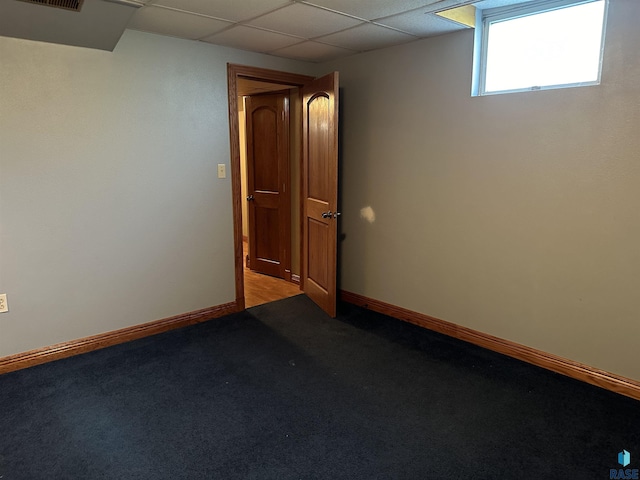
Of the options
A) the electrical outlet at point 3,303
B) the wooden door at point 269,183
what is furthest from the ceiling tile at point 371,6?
the electrical outlet at point 3,303

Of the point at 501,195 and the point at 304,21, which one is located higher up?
the point at 304,21

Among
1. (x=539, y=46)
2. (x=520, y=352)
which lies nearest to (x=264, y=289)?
(x=520, y=352)

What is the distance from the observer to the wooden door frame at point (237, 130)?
349 cm

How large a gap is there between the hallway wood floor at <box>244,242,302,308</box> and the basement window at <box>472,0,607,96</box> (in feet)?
8.52

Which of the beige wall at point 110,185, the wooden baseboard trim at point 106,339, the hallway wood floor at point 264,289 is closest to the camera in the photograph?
Answer: the beige wall at point 110,185

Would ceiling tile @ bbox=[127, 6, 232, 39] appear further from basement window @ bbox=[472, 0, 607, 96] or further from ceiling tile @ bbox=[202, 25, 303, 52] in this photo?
basement window @ bbox=[472, 0, 607, 96]

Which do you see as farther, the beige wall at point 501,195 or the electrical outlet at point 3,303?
the electrical outlet at point 3,303

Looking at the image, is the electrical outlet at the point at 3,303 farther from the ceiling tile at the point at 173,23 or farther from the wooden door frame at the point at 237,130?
the ceiling tile at the point at 173,23

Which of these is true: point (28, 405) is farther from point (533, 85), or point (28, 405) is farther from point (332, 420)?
point (533, 85)

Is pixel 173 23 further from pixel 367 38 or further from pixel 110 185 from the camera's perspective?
pixel 367 38

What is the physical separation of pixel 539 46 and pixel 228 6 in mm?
1962

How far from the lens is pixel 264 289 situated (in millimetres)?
4523

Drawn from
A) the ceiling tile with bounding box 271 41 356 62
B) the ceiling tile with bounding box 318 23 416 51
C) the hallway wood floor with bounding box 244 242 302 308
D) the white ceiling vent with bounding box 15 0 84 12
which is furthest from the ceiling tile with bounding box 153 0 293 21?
the hallway wood floor with bounding box 244 242 302 308

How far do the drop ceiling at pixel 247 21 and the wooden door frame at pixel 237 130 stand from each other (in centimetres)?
27
